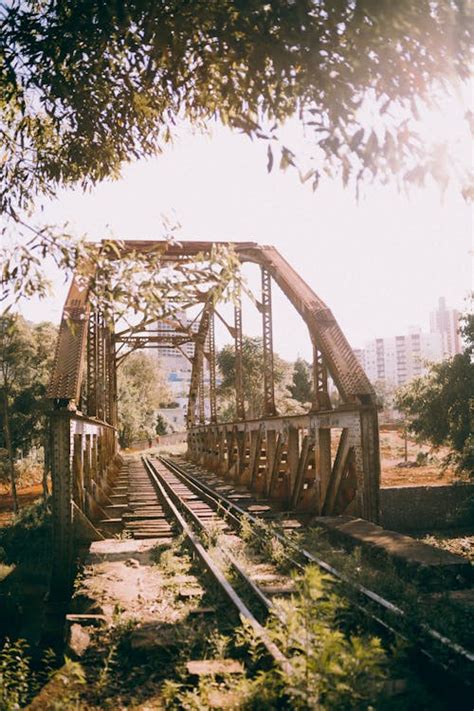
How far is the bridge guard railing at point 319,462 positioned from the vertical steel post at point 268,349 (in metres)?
0.41

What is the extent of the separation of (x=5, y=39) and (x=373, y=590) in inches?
212

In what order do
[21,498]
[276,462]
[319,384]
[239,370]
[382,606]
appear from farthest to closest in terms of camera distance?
[21,498], [239,370], [276,462], [319,384], [382,606]

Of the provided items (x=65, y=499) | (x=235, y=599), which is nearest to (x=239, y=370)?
(x=65, y=499)

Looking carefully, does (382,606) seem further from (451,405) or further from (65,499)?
(451,405)

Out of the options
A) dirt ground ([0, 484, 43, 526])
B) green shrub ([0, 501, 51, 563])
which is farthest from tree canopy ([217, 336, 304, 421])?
green shrub ([0, 501, 51, 563])

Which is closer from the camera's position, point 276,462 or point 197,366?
point 276,462

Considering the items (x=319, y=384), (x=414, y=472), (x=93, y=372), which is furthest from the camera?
(x=414, y=472)

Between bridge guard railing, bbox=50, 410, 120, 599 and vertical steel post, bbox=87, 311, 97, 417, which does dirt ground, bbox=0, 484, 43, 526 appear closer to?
vertical steel post, bbox=87, 311, 97, 417

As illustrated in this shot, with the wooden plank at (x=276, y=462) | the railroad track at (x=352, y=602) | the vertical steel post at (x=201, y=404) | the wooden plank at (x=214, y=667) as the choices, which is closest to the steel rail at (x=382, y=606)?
the railroad track at (x=352, y=602)

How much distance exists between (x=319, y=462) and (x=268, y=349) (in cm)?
416

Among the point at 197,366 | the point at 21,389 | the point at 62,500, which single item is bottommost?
the point at 62,500

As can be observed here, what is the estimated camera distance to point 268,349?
40.7 feet

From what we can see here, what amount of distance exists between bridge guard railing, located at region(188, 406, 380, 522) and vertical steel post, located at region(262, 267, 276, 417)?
1.33 ft

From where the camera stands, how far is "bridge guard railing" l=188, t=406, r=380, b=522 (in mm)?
7461
